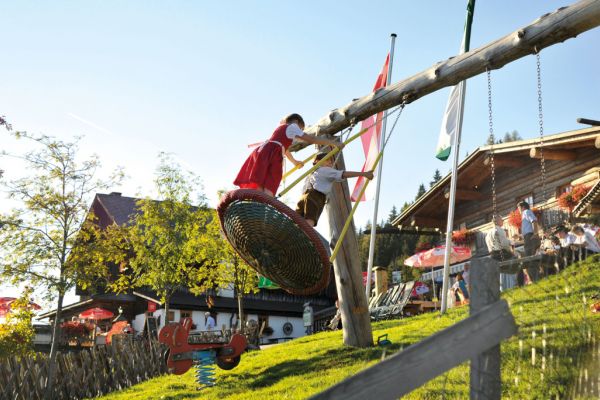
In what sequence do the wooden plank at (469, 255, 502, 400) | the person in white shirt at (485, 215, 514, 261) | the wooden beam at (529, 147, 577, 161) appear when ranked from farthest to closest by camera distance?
1. the wooden beam at (529, 147, 577, 161)
2. the person in white shirt at (485, 215, 514, 261)
3. the wooden plank at (469, 255, 502, 400)

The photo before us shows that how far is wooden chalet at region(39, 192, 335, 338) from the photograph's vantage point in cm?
3164

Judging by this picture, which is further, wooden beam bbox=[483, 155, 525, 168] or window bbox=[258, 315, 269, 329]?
window bbox=[258, 315, 269, 329]

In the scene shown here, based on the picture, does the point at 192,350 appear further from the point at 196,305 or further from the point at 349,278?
the point at 196,305

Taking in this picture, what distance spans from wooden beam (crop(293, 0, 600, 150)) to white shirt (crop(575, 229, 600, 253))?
6204mm

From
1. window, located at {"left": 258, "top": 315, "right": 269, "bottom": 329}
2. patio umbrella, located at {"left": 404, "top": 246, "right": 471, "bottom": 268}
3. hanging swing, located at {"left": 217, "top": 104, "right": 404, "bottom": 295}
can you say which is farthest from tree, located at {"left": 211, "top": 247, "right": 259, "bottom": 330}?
hanging swing, located at {"left": 217, "top": 104, "right": 404, "bottom": 295}

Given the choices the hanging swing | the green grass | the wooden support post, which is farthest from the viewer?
the wooden support post

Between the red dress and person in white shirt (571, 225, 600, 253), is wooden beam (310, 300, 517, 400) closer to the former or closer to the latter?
the red dress

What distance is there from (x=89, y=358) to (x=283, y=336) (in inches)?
723

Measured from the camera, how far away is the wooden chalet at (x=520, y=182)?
58.5 feet

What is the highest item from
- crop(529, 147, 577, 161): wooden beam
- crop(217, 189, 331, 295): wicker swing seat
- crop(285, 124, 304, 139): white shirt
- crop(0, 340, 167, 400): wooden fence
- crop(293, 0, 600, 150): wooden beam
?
crop(529, 147, 577, 161): wooden beam

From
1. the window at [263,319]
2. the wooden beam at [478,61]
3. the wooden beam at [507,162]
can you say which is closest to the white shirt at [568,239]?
the wooden beam at [478,61]

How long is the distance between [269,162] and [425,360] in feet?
13.1

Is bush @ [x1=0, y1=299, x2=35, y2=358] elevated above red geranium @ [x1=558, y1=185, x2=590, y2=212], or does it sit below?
below

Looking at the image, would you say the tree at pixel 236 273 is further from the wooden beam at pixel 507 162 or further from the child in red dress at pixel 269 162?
the child in red dress at pixel 269 162
